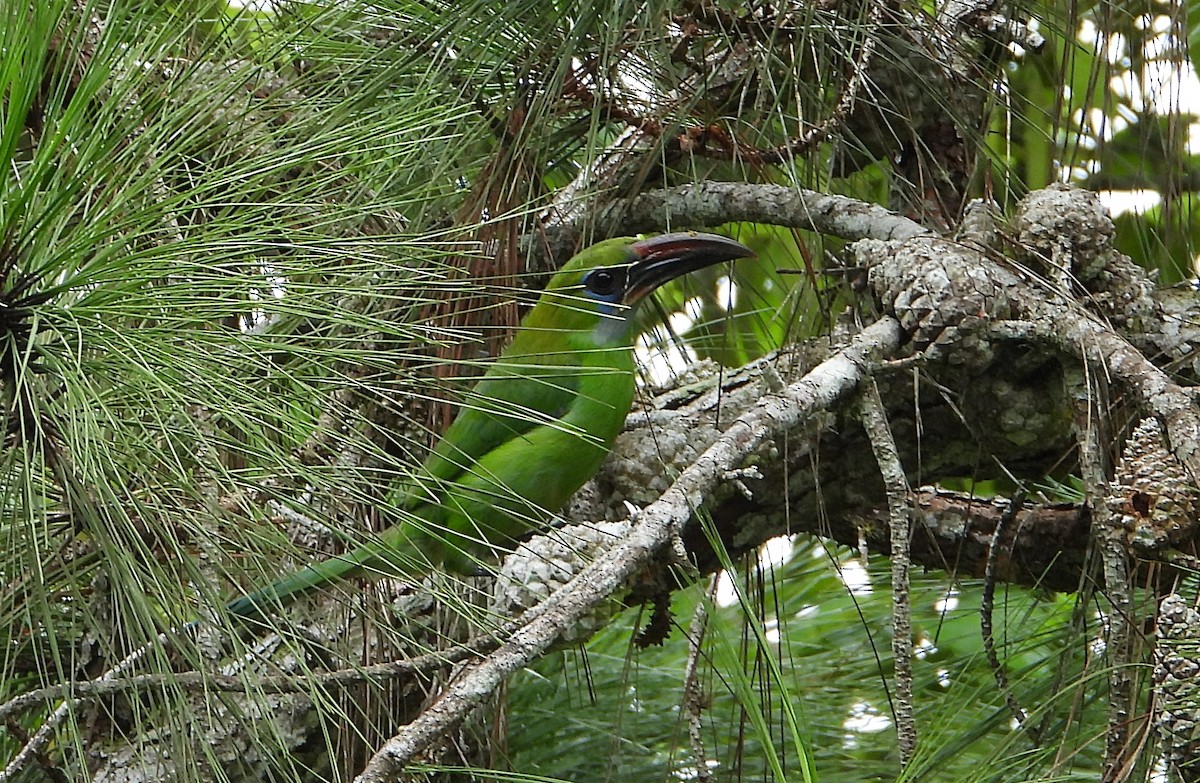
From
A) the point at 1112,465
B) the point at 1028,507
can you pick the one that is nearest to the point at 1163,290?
the point at 1028,507

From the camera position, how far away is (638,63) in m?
1.54

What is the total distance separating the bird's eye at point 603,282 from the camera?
5.83 feet

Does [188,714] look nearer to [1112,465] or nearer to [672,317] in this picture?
[1112,465]

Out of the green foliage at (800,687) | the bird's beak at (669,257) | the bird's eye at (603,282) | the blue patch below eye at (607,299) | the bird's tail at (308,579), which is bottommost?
the green foliage at (800,687)

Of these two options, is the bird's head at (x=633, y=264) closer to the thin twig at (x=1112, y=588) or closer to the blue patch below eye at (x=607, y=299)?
the blue patch below eye at (x=607, y=299)

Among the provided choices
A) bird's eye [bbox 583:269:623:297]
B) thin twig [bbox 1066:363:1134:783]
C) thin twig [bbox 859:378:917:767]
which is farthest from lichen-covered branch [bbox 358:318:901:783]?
bird's eye [bbox 583:269:623:297]

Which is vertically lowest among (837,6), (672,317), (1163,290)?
(672,317)

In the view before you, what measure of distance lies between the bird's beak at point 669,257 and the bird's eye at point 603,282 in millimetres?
17

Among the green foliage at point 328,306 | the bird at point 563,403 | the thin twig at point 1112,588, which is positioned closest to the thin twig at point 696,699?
the green foliage at point 328,306

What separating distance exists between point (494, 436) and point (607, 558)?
895mm

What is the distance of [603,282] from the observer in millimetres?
1804

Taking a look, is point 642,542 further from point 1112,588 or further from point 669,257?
point 669,257

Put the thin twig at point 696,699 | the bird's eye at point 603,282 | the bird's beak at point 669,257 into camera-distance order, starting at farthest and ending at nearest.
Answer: the bird's eye at point 603,282 < the bird's beak at point 669,257 < the thin twig at point 696,699

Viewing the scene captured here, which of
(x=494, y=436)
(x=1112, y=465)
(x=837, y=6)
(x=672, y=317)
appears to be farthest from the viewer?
(x=672, y=317)
